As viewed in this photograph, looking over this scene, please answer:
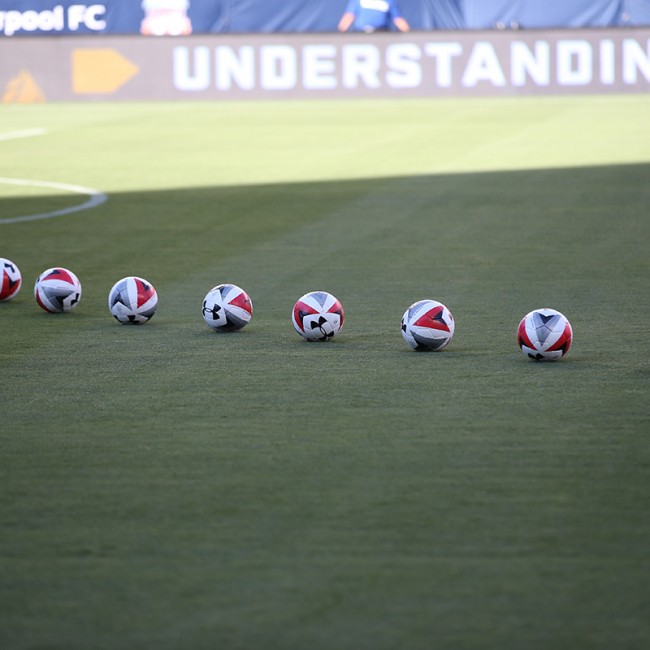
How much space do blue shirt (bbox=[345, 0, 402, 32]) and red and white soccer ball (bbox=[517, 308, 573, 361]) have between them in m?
26.8

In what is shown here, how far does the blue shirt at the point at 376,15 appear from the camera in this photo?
33.2 metres

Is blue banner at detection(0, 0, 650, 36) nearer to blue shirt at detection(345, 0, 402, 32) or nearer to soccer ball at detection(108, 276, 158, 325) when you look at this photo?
blue shirt at detection(345, 0, 402, 32)

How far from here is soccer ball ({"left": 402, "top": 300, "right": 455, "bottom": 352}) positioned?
7.86 metres

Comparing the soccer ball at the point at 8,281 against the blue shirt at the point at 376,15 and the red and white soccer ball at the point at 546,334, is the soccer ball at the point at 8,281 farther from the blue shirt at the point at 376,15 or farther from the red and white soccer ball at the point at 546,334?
the blue shirt at the point at 376,15

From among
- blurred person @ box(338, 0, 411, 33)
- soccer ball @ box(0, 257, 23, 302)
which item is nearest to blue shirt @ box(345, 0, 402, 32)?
blurred person @ box(338, 0, 411, 33)

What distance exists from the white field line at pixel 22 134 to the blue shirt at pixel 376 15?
1060 cm

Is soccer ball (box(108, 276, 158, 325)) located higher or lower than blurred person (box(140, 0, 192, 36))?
lower

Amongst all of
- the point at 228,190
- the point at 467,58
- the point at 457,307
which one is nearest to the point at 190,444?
the point at 457,307

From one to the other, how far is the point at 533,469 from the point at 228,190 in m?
11.6

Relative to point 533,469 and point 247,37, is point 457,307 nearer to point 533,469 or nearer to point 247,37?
point 533,469

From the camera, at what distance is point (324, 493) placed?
521cm

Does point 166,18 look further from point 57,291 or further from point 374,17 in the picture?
point 57,291

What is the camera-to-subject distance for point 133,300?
895 cm

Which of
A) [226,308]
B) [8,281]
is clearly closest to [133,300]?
[226,308]
